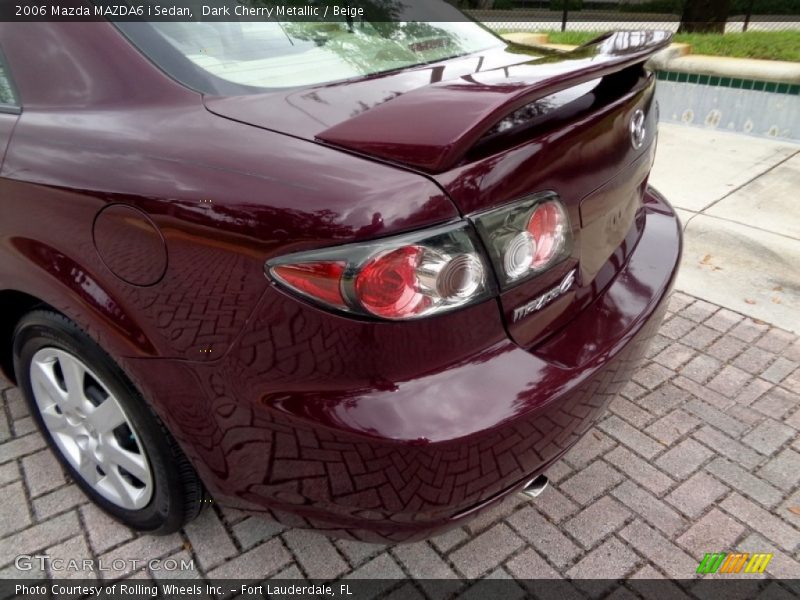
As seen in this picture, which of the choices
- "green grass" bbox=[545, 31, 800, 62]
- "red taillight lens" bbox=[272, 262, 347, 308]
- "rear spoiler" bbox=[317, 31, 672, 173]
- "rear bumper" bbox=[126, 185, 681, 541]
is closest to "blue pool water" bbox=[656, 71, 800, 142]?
"green grass" bbox=[545, 31, 800, 62]

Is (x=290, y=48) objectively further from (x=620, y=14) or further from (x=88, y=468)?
(x=620, y=14)

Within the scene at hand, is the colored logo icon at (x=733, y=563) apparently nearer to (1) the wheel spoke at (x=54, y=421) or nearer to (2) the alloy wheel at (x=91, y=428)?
(2) the alloy wheel at (x=91, y=428)

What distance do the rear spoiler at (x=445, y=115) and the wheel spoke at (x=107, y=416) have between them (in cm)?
102

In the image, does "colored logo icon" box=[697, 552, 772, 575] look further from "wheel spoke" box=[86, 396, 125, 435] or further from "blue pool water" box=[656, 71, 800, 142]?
"blue pool water" box=[656, 71, 800, 142]

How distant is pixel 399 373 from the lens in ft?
4.23

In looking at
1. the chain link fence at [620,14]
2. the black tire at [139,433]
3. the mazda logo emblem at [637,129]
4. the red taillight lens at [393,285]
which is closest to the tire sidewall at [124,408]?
the black tire at [139,433]

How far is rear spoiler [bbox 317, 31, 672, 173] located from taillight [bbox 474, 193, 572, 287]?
0.52 ft

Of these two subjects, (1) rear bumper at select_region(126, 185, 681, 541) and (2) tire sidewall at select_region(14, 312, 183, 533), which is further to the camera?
(2) tire sidewall at select_region(14, 312, 183, 533)

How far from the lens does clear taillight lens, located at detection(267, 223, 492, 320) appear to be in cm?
121

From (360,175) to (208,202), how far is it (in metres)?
0.33

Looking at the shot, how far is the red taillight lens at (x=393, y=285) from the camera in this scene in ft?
3.98

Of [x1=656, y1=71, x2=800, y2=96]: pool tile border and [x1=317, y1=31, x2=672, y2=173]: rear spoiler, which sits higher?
[x1=317, y1=31, x2=672, y2=173]: rear spoiler

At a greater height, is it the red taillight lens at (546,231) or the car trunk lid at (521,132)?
the car trunk lid at (521,132)

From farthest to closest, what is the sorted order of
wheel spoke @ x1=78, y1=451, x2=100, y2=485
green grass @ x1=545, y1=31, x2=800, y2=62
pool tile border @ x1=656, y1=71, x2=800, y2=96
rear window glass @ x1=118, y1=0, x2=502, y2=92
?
green grass @ x1=545, y1=31, x2=800, y2=62
pool tile border @ x1=656, y1=71, x2=800, y2=96
wheel spoke @ x1=78, y1=451, x2=100, y2=485
rear window glass @ x1=118, y1=0, x2=502, y2=92
